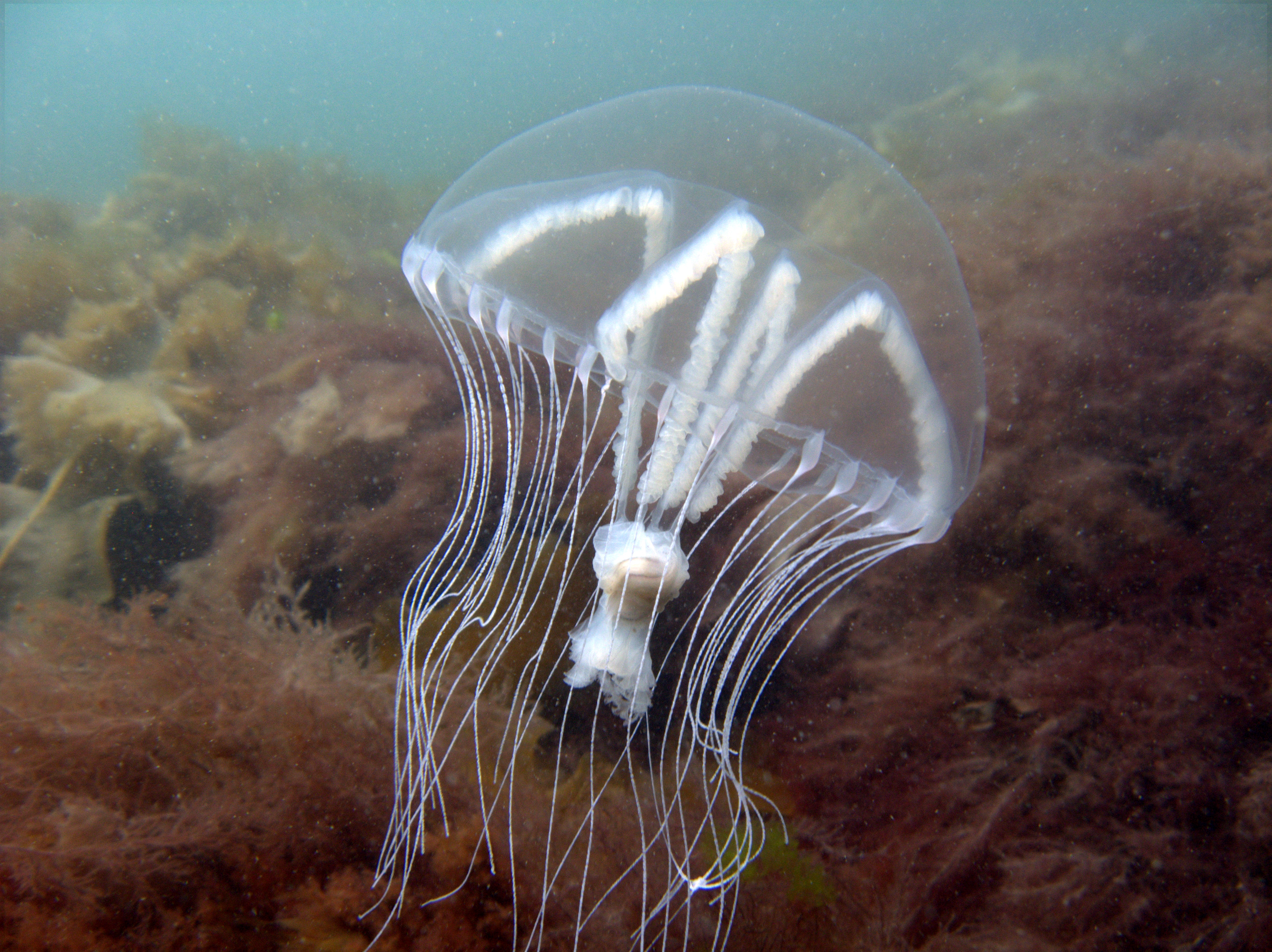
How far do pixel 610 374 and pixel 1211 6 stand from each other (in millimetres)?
26151

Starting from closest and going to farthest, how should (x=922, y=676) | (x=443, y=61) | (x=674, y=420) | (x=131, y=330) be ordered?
1. (x=674, y=420)
2. (x=922, y=676)
3. (x=131, y=330)
4. (x=443, y=61)

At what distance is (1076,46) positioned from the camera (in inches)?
687

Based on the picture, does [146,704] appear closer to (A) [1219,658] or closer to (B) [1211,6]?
(A) [1219,658]

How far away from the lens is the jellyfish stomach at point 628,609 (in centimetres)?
246

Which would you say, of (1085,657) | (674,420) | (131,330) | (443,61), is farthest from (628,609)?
(443,61)

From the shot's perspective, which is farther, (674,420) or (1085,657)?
(1085,657)

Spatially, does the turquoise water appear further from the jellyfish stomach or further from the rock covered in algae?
the jellyfish stomach

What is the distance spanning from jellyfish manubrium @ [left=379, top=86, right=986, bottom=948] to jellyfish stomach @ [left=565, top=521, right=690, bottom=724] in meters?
0.01

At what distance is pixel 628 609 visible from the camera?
99.3 inches

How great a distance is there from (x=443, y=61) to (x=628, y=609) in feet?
359

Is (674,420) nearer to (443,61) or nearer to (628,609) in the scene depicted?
(628,609)

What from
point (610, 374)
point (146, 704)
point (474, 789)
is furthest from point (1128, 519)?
point (146, 704)

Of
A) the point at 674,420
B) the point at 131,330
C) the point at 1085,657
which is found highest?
the point at 131,330

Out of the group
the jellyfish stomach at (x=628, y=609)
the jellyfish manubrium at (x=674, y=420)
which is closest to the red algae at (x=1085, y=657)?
the jellyfish manubrium at (x=674, y=420)
